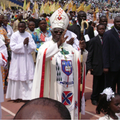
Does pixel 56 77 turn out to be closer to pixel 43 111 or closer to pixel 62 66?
pixel 62 66

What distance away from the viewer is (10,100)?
6836 millimetres

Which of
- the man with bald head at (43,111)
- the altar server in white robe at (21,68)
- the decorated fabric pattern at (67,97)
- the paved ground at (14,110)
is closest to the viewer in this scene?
the man with bald head at (43,111)

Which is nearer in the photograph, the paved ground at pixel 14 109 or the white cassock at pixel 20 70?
the paved ground at pixel 14 109

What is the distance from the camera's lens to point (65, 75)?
412cm

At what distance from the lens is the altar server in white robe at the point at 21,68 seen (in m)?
6.49

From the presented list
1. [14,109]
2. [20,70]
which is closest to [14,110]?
[14,109]

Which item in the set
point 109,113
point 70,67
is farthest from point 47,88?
point 109,113

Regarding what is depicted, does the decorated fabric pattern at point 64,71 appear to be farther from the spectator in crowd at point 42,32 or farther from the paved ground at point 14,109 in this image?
the spectator in crowd at point 42,32

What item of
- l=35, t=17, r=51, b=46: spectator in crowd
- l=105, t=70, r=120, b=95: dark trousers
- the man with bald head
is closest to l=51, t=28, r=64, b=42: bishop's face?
l=105, t=70, r=120, b=95: dark trousers

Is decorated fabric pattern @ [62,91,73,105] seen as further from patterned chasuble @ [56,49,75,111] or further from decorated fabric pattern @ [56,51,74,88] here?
decorated fabric pattern @ [56,51,74,88]

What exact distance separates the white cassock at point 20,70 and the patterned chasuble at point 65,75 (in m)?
2.43

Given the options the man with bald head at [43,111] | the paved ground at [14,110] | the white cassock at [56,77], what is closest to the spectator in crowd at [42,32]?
the paved ground at [14,110]

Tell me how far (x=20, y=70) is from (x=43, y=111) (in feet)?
17.8

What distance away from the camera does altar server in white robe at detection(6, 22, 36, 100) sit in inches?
256
